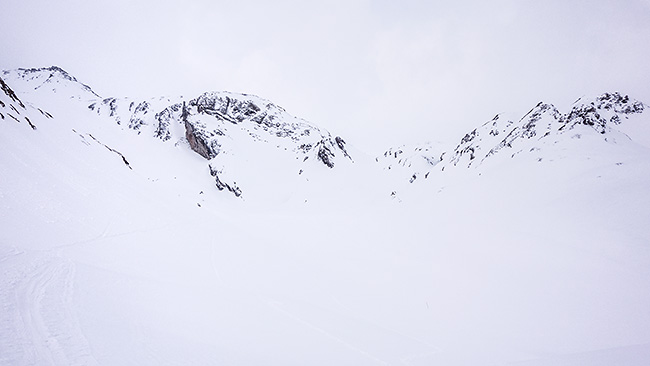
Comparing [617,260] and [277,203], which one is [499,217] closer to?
[617,260]

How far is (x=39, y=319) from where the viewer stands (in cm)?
342

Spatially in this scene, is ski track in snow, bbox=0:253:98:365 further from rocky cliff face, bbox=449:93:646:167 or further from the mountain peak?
the mountain peak

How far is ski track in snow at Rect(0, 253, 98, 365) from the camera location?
2844 millimetres

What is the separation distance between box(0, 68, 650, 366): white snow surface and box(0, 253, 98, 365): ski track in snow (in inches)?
1.0

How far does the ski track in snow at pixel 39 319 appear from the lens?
284 cm

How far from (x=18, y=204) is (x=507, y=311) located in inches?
574

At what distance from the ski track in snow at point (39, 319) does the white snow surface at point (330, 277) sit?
1.0 inches

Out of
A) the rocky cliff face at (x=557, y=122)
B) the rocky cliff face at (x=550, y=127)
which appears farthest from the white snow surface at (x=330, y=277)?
the rocky cliff face at (x=557, y=122)

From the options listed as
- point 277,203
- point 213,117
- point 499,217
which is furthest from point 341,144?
point 499,217

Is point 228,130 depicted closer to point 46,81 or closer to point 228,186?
point 228,186

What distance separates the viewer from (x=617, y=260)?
28.0ft

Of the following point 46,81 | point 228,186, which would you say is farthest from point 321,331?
point 46,81

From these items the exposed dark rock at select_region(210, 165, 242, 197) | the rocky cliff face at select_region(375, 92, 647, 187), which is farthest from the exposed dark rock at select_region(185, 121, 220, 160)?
the rocky cliff face at select_region(375, 92, 647, 187)

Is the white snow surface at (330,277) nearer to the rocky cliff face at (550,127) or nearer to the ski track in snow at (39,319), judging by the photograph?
the ski track in snow at (39,319)
